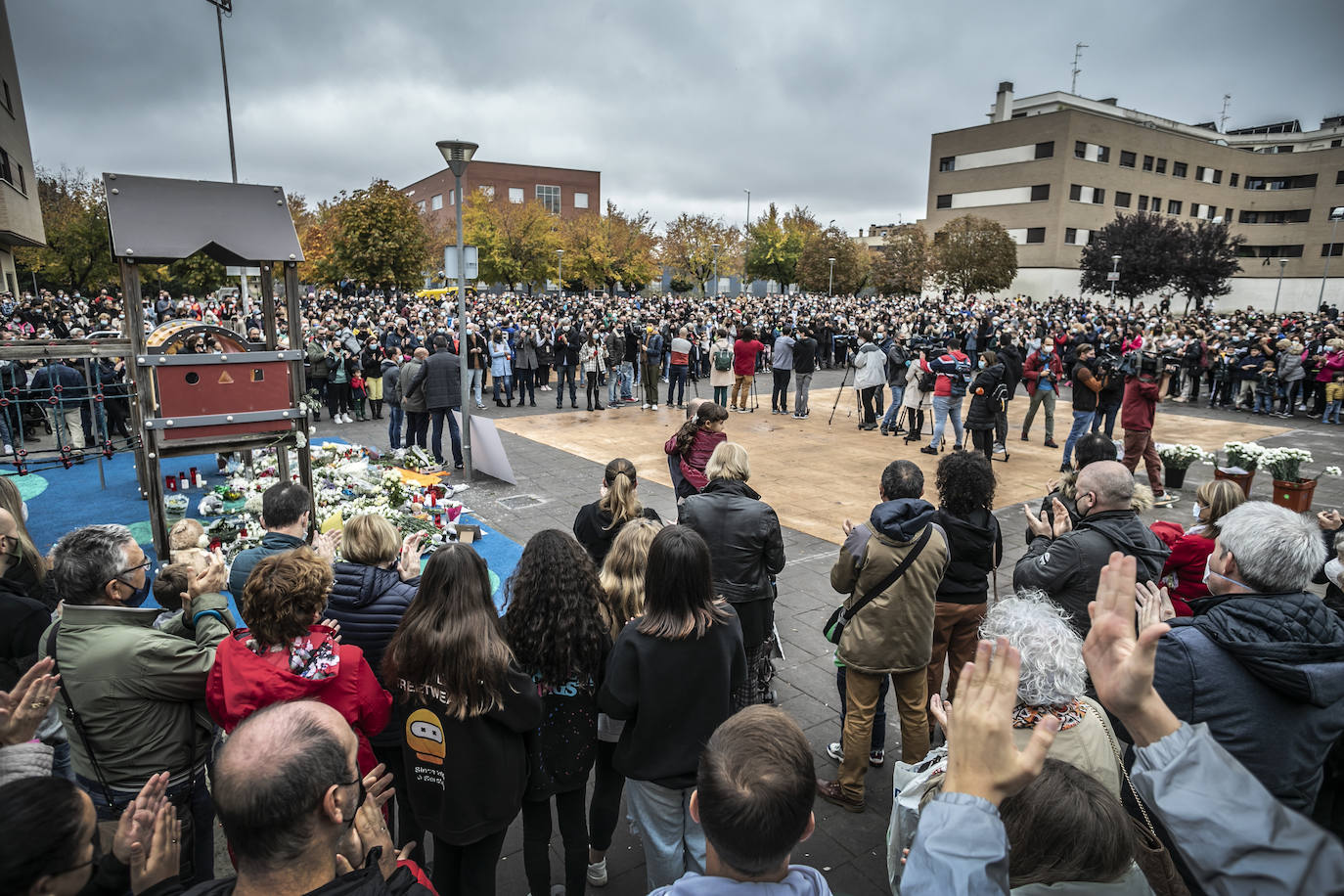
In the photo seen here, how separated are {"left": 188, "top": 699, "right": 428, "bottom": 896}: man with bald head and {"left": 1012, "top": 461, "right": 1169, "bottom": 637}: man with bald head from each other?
3.21 meters

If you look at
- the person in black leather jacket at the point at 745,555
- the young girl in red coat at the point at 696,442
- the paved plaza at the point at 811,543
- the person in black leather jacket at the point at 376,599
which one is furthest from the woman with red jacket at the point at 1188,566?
the person in black leather jacket at the point at 376,599

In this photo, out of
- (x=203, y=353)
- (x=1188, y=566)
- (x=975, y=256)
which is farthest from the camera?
(x=975, y=256)

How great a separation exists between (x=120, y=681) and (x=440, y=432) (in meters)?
8.94

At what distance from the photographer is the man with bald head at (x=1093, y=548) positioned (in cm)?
357

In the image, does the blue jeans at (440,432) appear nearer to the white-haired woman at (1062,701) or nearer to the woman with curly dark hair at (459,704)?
the woman with curly dark hair at (459,704)

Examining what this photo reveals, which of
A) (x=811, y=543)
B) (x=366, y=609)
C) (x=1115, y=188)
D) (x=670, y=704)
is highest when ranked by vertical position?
(x=1115, y=188)

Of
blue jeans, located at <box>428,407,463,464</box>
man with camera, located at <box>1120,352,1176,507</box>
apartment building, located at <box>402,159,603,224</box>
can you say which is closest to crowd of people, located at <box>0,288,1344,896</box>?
man with camera, located at <box>1120,352,1176,507</box>

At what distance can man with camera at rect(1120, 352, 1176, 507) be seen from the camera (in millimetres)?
9391

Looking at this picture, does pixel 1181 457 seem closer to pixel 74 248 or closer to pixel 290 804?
pixel 290 804

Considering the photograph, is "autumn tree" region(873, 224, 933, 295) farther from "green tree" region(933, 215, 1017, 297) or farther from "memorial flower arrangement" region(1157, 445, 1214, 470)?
"memorial flower arrangement" region(1157, 445, 1214, 470)

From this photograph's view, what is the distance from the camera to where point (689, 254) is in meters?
62.4

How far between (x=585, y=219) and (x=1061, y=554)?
57939 mm

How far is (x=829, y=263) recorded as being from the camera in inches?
2034

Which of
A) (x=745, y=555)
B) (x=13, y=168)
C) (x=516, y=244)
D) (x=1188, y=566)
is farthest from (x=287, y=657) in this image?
(x=516, y=244)
